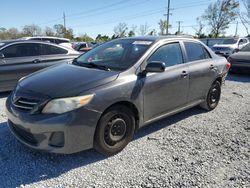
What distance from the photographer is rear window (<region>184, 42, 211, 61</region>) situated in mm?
4410

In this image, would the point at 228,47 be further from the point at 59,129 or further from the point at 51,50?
the point at 59,129

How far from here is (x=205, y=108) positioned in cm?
510

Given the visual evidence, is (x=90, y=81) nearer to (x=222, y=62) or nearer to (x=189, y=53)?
(x=189, y=53)

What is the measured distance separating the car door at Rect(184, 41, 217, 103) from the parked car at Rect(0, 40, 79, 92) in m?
3.86

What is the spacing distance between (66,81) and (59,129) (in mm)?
689

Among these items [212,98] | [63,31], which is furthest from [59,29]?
[212,98]

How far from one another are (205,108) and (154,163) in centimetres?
250

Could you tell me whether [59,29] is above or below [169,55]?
above

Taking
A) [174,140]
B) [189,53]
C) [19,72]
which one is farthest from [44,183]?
[19,72]

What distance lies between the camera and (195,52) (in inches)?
181

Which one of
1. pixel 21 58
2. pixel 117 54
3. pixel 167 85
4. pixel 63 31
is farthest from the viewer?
pixel 63 31

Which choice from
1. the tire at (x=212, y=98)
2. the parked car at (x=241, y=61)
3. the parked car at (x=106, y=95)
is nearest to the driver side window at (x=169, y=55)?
the parked car at (x=106, y=95)

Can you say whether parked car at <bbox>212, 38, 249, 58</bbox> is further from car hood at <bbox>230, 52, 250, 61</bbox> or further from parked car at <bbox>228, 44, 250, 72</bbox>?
parked car at <bbox>228, 44, 250, 72</bbox>

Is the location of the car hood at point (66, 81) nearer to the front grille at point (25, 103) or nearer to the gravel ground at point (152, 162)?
the front grille at point (25, 103)
